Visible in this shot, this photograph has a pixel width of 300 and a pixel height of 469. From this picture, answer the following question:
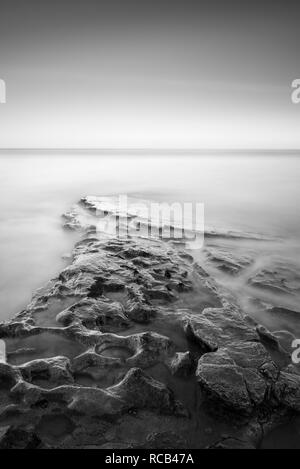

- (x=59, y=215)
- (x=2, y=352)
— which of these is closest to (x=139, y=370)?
(x=2, y=352)

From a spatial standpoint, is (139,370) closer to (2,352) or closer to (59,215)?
(2,352)

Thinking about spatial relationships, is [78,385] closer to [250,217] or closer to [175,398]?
[175,398]

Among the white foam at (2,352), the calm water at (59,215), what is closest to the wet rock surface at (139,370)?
the white foam at (2,352)

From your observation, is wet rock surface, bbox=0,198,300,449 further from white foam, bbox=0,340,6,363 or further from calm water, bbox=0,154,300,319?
calm water, bbox=0,154,300,319

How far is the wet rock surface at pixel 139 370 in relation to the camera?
2.01 meters

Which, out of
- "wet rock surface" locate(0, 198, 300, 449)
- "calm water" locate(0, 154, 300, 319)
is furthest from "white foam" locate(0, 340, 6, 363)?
"calm water" locate(0, 154, 300, 319)

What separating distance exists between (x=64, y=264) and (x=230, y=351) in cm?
334

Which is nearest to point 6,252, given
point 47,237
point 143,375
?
point 47,237

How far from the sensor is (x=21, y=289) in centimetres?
426

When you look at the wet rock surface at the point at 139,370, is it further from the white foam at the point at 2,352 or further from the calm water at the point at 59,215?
the calm water at the point at 59,215

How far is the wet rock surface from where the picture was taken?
201 centimetres

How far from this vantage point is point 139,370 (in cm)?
242

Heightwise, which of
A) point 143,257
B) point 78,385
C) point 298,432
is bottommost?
point 298,432

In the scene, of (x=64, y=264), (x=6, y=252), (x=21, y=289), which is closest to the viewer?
(x=21, y=289)
